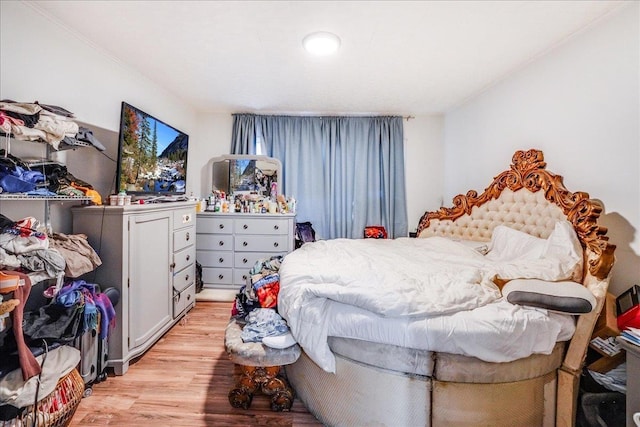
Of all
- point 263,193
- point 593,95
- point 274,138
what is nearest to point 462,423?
point 593,95

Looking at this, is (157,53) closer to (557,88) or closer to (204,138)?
(204,138)

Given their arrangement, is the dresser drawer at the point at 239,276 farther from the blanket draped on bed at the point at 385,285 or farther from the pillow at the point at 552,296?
the pillow at the point at 552,296

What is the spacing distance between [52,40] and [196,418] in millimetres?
2712

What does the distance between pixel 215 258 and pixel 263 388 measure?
2.29 metres

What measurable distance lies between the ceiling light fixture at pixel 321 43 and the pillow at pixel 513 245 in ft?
7.16

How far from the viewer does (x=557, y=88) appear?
238 cm

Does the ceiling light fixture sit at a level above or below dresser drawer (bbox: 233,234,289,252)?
above

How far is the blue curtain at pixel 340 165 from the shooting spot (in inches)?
168

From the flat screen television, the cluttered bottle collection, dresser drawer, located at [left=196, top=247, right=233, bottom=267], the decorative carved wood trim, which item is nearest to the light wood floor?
dresser drawer, located at [left=196, top=247, right=233, bottom=267]

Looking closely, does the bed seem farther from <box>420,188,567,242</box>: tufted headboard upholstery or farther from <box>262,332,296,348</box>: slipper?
<box>420,188,567,242</box>: tufted headboard upholstery

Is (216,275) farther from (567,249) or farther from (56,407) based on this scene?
(567,249)

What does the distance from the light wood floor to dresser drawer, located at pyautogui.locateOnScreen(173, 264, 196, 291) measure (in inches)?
20.5

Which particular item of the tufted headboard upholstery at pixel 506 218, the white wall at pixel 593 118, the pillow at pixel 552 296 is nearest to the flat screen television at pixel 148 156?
the pillow at pixel 552 296

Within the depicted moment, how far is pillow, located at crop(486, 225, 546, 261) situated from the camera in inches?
86.5
